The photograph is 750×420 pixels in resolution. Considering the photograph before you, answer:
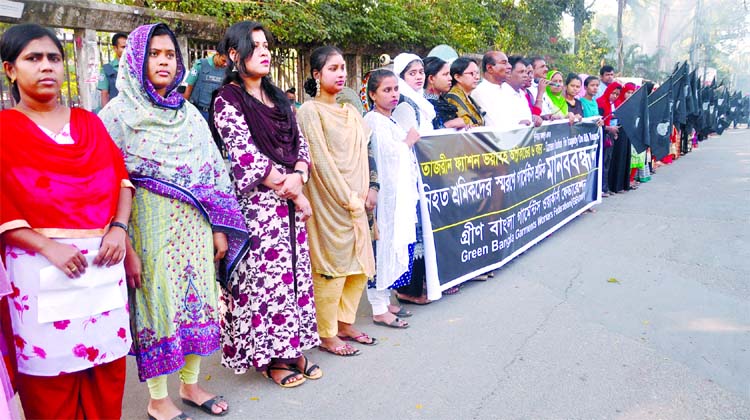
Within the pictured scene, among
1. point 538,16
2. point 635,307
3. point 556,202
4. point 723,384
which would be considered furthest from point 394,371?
point 538,16

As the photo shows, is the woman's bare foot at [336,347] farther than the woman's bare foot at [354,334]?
No

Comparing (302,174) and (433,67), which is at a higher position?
(433,67)

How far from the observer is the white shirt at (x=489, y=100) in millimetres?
5844

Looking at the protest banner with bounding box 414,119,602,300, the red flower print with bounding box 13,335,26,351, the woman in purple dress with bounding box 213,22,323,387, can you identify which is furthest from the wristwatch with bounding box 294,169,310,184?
the red flower print with bounding box 13,335,26,351

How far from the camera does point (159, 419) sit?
2850mm

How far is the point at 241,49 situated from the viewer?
10.1 ft

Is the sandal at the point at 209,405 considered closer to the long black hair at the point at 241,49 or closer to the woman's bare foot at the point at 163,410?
the woman's bare foot at the point at 163,410

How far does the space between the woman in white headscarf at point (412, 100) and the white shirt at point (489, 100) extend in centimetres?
135

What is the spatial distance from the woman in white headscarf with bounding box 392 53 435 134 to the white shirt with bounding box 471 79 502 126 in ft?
4.42

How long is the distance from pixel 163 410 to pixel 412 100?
2.72 meters

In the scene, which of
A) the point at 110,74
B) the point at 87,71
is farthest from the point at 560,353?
the point at 87,71

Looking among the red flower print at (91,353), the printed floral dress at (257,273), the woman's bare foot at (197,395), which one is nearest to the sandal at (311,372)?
the printed floral dress at (257,273)

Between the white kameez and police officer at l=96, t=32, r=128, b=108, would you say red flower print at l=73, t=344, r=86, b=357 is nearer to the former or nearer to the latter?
the white kameez

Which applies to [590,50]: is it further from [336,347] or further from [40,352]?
[40,352]
